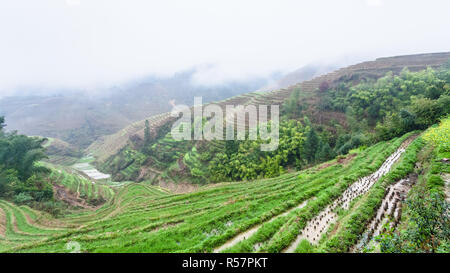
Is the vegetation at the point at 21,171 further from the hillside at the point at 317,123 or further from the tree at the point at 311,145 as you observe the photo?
the tree at the point at 311,145

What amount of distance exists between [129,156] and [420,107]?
62498 mm

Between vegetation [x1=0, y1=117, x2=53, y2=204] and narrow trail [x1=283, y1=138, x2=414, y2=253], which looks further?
vegetation [x1=0, y1=117, x2=53, y2=204]

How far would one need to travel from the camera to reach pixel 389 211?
783 cm

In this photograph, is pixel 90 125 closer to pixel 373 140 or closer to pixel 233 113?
pixel 233 113

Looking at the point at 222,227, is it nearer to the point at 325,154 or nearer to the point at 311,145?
the point at 325,154

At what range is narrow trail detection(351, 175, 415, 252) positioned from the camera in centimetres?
628

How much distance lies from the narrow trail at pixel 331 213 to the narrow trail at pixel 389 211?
1192 mm

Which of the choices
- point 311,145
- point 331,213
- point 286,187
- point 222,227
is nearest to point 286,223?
point 331,213

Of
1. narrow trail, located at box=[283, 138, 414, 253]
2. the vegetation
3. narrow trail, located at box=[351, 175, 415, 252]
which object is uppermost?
narrow trail, located at box=[351, 175, 415, 252]

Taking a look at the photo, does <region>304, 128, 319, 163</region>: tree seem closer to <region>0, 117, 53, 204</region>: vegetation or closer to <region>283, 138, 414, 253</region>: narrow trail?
<region>283, 138, 414, 253</region>: narrow trail

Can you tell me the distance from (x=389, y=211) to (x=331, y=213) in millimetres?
2139

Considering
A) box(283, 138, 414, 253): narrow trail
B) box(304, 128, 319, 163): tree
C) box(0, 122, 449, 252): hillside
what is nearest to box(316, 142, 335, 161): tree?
box(304, 128, 319, 163): tree

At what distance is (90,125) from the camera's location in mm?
154500

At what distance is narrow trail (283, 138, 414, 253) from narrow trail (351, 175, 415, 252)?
119 cm
